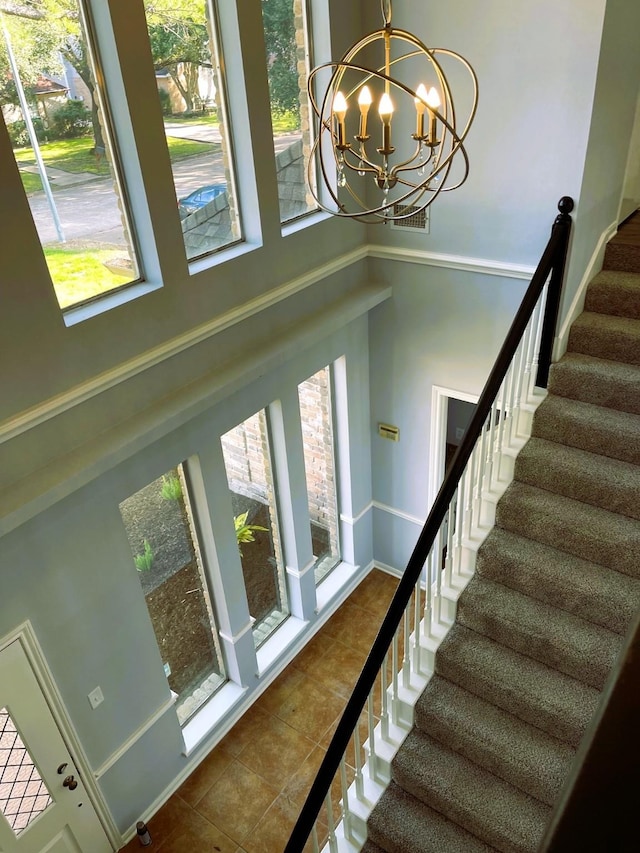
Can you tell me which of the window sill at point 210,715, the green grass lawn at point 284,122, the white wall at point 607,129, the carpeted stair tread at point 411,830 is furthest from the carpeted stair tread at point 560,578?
the green grass lawn at point 284,122

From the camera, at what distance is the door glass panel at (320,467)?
5145mm

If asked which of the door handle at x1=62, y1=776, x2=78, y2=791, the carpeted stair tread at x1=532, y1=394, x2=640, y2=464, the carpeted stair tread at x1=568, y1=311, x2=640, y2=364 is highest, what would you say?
the carpeted stair tread at x1=568, y1=311, x2=640, y2=364

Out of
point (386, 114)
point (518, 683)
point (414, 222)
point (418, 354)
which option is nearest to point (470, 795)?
point (518, 683)

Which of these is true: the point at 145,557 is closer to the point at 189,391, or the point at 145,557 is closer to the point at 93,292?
the point at 189,391

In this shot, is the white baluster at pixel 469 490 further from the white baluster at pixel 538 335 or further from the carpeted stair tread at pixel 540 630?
the white baluster at pixel 538 335

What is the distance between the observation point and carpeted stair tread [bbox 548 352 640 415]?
341 cm

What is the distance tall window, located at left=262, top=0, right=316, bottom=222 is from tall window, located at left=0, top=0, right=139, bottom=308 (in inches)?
51.1

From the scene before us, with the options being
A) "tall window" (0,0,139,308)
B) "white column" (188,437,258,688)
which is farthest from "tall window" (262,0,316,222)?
"white column" (188,437,258,688)

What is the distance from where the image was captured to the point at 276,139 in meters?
4.11

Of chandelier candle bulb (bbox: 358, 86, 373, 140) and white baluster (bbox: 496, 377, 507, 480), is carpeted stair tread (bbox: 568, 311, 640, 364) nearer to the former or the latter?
white baluster (bbox: 496, 377, 507, 480)

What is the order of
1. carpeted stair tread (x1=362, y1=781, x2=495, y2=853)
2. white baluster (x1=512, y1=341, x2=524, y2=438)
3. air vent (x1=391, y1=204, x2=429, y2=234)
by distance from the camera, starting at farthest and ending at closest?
air vent (x1=391, y1=204, x2=429, y2=234) < white baluster (x1=512, y1=341, x2=524, y2=438) < carpeted stair tread (x1=362, y1=781, x2=495, y2=853)

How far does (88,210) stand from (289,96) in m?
1.73

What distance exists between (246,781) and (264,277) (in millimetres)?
3478

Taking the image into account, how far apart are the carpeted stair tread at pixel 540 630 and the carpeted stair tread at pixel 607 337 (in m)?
1.53
